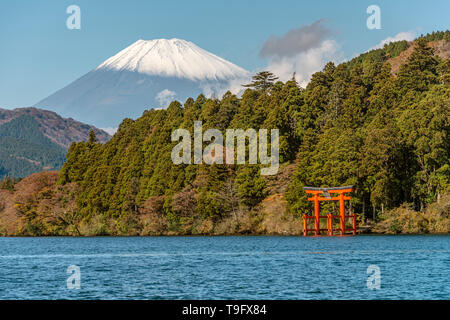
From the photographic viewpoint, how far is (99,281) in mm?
28109

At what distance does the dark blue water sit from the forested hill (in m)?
14.8

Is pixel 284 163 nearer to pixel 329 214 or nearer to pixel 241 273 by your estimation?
pixel 329 214

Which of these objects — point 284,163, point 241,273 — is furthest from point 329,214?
point 241,273

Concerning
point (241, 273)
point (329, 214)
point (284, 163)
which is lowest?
point (241, 273)

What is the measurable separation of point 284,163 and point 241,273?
39.1 meters

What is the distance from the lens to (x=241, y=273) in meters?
30.1

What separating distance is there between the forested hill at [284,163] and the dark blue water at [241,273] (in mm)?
14822

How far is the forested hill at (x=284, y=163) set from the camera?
59.7 metres

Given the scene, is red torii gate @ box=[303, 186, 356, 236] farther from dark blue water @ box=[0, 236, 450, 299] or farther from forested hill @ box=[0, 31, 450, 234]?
dark blue water @ box=[0, 236, 450, 299]

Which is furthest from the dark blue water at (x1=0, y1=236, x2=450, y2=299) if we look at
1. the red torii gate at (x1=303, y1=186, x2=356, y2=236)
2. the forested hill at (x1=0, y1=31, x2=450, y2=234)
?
the forested hill at (x1=0, y1=31, x2=450, y2=234)

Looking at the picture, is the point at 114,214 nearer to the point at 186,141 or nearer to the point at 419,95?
the point at 186,141

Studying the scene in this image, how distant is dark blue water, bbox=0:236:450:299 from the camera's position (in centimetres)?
2403

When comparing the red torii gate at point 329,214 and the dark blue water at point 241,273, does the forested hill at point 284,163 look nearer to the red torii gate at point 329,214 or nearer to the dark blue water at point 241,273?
the red torii gate at point 329,214

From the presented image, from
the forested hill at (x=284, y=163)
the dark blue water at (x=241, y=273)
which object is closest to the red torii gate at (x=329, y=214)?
the forested hill at (x=284, y=163)
